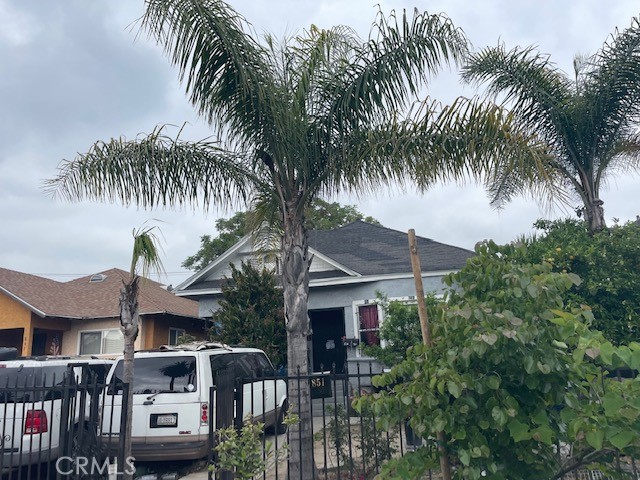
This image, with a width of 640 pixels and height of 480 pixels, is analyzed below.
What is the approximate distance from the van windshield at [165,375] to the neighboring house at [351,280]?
18.7 feet

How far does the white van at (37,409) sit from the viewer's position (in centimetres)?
566

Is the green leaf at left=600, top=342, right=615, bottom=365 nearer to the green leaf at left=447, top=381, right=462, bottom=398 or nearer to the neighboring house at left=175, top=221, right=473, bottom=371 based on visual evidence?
the green leaf at left=447, top=381, right=462, bottom=398

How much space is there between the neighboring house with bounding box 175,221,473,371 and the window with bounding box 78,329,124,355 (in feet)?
14.4

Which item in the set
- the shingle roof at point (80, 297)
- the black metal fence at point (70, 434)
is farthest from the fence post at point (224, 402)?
the shingle roof at point (80, 297)

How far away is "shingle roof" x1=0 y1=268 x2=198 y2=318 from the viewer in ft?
57.1

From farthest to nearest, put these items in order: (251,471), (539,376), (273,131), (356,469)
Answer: (273,131)
(356,469)
(251,471)
(539,376)

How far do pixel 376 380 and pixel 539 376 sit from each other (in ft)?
3.60

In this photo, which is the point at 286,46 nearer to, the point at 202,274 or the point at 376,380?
the point at 376,380

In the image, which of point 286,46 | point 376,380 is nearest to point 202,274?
point 286,46

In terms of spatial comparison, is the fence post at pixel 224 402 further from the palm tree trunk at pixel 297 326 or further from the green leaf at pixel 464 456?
the green leaf at pixel 464 456

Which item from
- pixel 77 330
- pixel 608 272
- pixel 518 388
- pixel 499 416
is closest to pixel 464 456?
pixel 499 416

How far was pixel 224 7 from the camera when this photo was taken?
6.08 meters

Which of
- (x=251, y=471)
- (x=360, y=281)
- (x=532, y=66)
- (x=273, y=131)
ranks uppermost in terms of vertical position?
(x=532, y=66)

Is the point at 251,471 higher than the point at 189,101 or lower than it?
lower
